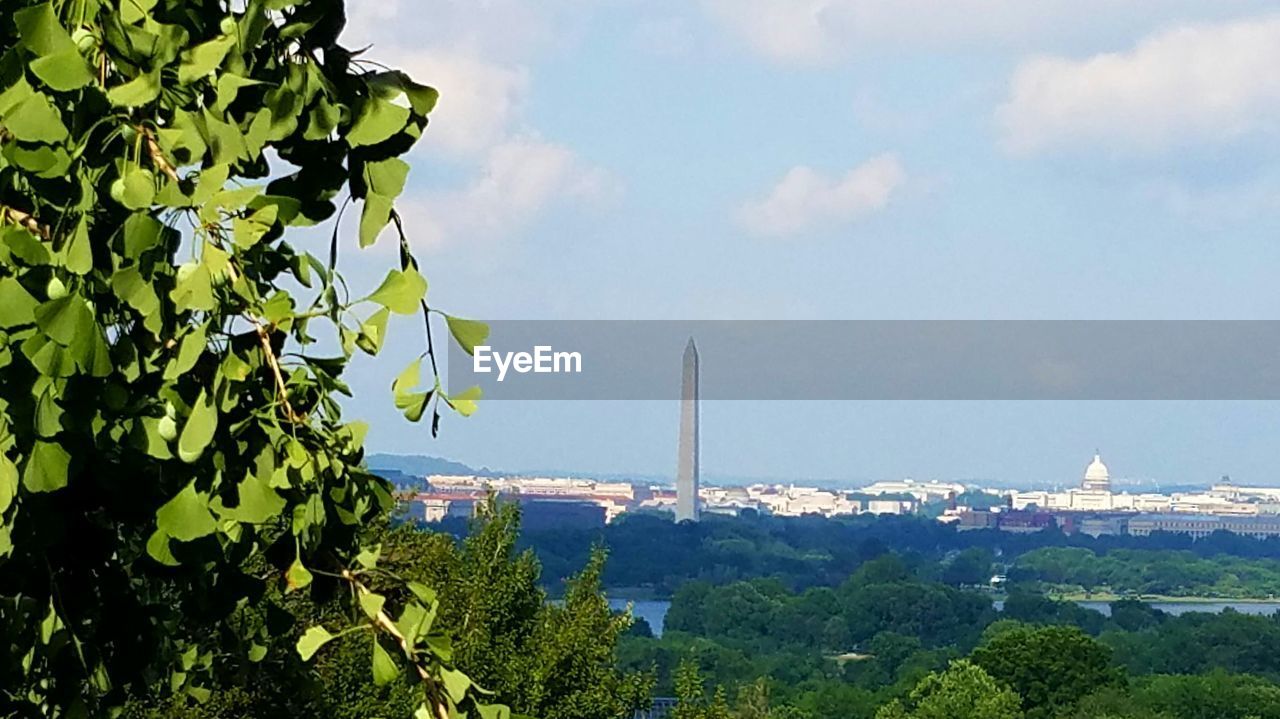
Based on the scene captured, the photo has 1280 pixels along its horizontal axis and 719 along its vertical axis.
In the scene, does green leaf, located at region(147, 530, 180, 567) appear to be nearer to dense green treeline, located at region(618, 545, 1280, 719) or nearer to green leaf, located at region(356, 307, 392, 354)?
green leaf, located at region(356, 307, 392, 354)

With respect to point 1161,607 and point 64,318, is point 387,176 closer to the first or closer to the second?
point 64,318

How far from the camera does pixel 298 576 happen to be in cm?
177

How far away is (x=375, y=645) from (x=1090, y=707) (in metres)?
47.8

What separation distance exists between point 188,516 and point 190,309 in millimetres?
210

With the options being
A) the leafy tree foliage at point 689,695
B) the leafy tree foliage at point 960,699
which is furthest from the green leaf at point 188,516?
the leafy tree foliage at point 960,699

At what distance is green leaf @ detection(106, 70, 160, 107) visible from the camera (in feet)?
5.40

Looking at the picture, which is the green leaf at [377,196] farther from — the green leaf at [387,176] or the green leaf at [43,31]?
the green leaf at [43,31]

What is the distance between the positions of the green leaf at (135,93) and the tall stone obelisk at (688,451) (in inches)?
3694

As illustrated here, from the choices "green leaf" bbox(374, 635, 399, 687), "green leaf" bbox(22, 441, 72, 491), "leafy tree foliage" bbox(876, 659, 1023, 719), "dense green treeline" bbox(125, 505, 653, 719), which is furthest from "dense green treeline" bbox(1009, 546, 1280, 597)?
"green leaf" bbox(22, 441, 72, 491)

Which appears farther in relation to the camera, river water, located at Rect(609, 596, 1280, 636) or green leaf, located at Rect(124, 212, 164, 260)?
river water, located at Rect(609, 596, 1280, 636)

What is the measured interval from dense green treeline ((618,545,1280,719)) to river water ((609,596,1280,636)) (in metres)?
1.62

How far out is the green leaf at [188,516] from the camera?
1660 millimetres

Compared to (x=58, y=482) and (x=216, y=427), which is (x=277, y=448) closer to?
(x=216, y=427)

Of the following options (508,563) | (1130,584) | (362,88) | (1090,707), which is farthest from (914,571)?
(362,88)
